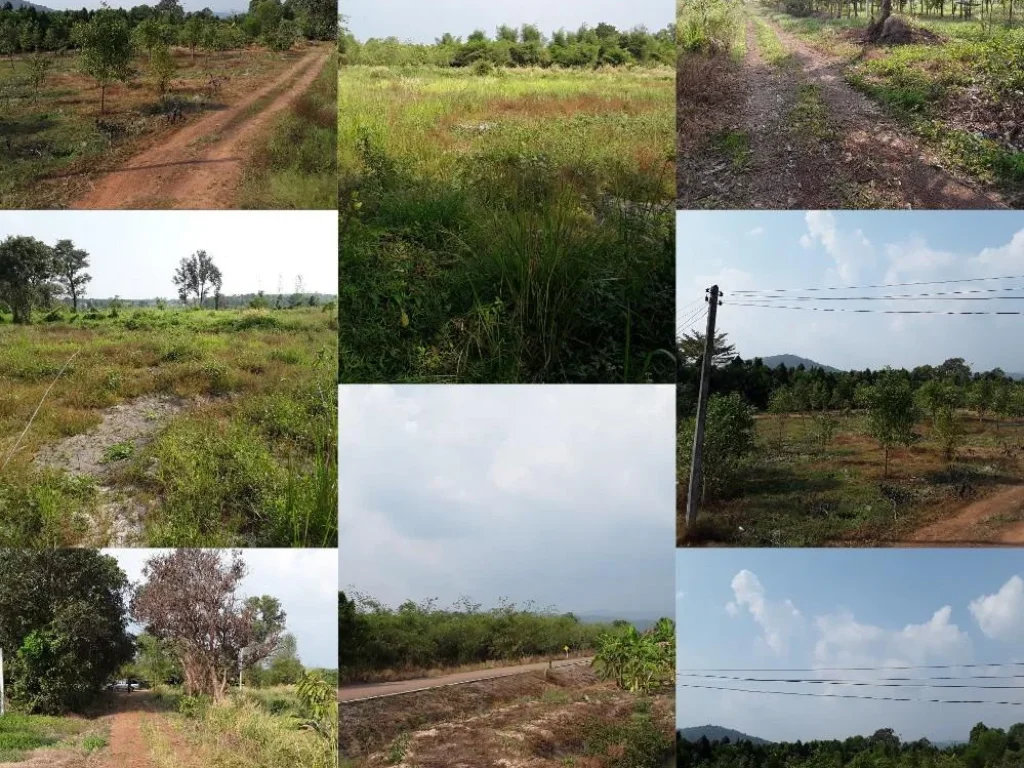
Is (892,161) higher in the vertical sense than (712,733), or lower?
higher

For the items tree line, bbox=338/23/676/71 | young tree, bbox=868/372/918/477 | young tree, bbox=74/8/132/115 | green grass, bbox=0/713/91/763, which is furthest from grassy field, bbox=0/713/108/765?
young tree, bbox=868/372/918/477

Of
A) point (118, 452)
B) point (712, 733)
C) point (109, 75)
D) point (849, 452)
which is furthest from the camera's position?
point (109, 75)

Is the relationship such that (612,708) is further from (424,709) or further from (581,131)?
(581,131)

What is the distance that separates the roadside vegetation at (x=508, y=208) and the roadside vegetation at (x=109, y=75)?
75 centimetres

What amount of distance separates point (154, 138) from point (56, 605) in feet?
10.6

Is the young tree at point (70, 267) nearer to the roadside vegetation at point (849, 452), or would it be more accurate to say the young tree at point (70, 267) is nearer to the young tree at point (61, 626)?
the young tree at point (61, 626)

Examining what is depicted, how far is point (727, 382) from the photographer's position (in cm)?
597

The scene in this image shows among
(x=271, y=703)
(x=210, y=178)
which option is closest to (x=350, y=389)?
(x=210, y=178)

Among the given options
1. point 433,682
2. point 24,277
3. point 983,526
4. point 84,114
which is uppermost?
point 84,114

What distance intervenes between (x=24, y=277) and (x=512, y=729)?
4.48 meters

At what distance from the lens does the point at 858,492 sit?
592 centimetres

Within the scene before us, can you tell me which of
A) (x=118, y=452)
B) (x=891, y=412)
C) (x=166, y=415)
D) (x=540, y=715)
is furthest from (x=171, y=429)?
(x=891, y=412)

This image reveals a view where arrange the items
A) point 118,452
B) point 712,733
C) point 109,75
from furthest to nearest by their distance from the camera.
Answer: point 109,75, point 712,733, point 118,452

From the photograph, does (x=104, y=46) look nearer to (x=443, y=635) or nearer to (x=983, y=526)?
(x=443, y=635)
